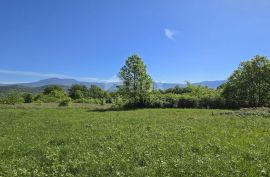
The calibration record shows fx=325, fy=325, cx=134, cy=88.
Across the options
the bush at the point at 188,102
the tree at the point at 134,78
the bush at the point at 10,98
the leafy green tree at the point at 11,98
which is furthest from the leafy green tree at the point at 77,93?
the bush at the point at 188,102

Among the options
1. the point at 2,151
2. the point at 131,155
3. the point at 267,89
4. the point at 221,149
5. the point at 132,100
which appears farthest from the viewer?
the point at 132,100

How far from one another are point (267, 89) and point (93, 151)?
5364 cm

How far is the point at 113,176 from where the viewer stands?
10797 millimetres

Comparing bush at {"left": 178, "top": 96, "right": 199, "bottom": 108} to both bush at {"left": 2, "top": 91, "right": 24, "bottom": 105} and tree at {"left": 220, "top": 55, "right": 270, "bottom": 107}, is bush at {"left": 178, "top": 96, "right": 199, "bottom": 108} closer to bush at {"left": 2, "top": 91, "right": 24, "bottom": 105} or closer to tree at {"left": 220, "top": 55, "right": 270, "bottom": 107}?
tree at {"left": 220, "top": 55, "right": 270, "bottom": 107}

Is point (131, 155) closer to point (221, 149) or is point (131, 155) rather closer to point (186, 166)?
point (186, 166)

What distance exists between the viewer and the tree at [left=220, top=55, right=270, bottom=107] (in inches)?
2394

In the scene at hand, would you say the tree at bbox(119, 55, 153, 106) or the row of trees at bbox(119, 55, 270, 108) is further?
the tree at bbox(119, 55, 153, 106)

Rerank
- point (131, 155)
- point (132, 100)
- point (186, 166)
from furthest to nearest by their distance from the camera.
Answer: point (132, 100) < point (131, 155) < point (186, 166)

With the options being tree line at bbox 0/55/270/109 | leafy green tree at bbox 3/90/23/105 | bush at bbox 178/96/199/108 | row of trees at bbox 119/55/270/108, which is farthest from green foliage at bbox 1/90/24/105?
bush at bbox 178/96/199/108

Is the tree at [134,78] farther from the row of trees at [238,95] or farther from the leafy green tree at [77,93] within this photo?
the leafy green tree at [77,93]

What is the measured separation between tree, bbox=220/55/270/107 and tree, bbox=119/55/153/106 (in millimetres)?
16353

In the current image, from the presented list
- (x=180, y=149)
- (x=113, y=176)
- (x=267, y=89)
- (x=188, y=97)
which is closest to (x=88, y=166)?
(x=113, y=176)

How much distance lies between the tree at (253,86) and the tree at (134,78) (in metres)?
16.4

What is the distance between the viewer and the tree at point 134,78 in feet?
221
